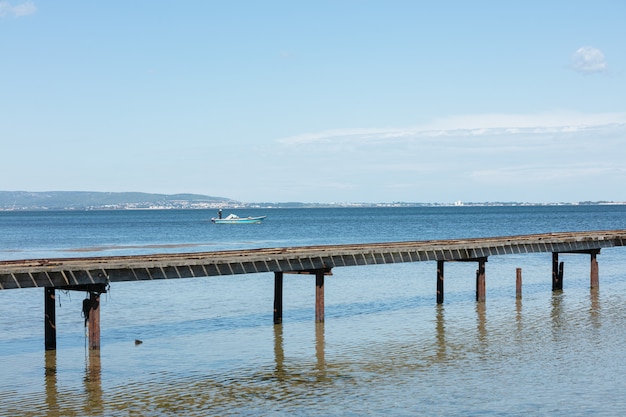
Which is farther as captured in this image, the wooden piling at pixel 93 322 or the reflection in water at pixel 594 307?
the reflection in water at pixel 594 307

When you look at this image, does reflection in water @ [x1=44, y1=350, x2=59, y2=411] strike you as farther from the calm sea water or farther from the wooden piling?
the wooden piling

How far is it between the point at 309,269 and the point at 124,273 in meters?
8.36

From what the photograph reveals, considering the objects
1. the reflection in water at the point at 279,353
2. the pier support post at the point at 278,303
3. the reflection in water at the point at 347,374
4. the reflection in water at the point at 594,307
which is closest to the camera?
the reflection in water at the point at 347,374

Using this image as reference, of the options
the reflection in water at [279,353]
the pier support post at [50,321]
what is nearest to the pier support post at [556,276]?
the reflection in water at [279,353]

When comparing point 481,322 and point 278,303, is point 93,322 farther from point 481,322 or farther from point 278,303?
point 481,322

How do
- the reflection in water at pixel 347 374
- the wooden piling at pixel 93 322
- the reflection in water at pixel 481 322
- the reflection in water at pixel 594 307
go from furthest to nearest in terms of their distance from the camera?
the reflection in water at pixel 594 307
the reflection in water at pixel 481 322
the wooden piling at pixel 93 322
the reflection in water at pixel 347 374

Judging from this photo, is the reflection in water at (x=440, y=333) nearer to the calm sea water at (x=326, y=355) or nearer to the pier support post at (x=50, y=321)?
the calm sea water at (x=326, y=355)

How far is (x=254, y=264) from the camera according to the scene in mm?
31703

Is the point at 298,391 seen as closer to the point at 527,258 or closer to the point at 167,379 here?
the point at 167,379

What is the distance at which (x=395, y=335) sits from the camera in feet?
104

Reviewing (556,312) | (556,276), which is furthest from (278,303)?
(556,276)

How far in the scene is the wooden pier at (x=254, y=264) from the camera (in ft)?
87.6

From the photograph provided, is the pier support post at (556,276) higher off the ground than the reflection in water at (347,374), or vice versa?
the pier support post at (556,276)

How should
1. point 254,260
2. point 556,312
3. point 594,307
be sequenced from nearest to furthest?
point 254,260 → point 556,312 → point 594,307
